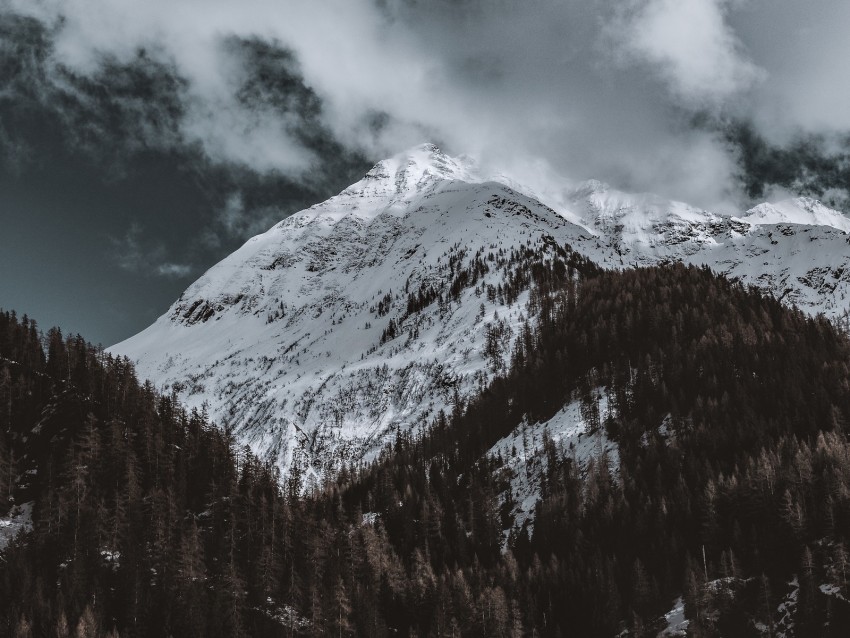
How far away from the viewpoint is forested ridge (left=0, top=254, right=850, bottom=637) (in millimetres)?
91125

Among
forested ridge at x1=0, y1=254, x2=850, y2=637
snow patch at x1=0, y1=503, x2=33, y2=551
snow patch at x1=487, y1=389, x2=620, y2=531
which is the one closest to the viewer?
forested ridge at x1=0, y1=254, x2=850, y2=637

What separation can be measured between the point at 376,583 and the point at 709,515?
188 ft

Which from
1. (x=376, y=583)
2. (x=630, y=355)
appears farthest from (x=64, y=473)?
(x=630, y=355)

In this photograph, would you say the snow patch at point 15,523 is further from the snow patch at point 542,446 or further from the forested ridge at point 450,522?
the snow patch at point 542,446

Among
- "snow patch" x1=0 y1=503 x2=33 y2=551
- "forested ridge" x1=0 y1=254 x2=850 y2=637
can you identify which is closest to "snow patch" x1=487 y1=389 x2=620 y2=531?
"forested ridge" x1=0 y1=254 x2=850 y2=637

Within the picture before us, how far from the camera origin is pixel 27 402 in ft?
407

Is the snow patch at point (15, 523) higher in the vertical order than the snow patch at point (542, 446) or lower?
lower

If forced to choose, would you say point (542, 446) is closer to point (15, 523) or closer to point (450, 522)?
point (450, 522)

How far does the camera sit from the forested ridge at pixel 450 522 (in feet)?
299

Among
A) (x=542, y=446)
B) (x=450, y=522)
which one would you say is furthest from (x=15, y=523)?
(x=542, y=446)

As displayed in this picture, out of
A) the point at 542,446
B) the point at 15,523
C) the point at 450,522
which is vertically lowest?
the point at 450,522

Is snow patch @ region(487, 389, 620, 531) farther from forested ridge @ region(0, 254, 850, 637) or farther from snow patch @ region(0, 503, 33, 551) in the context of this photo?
snow patch @ region(0, 503, 33, 551)

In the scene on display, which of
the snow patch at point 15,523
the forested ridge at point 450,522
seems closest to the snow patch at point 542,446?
the forested ridge at point 450,522

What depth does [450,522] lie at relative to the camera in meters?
137
